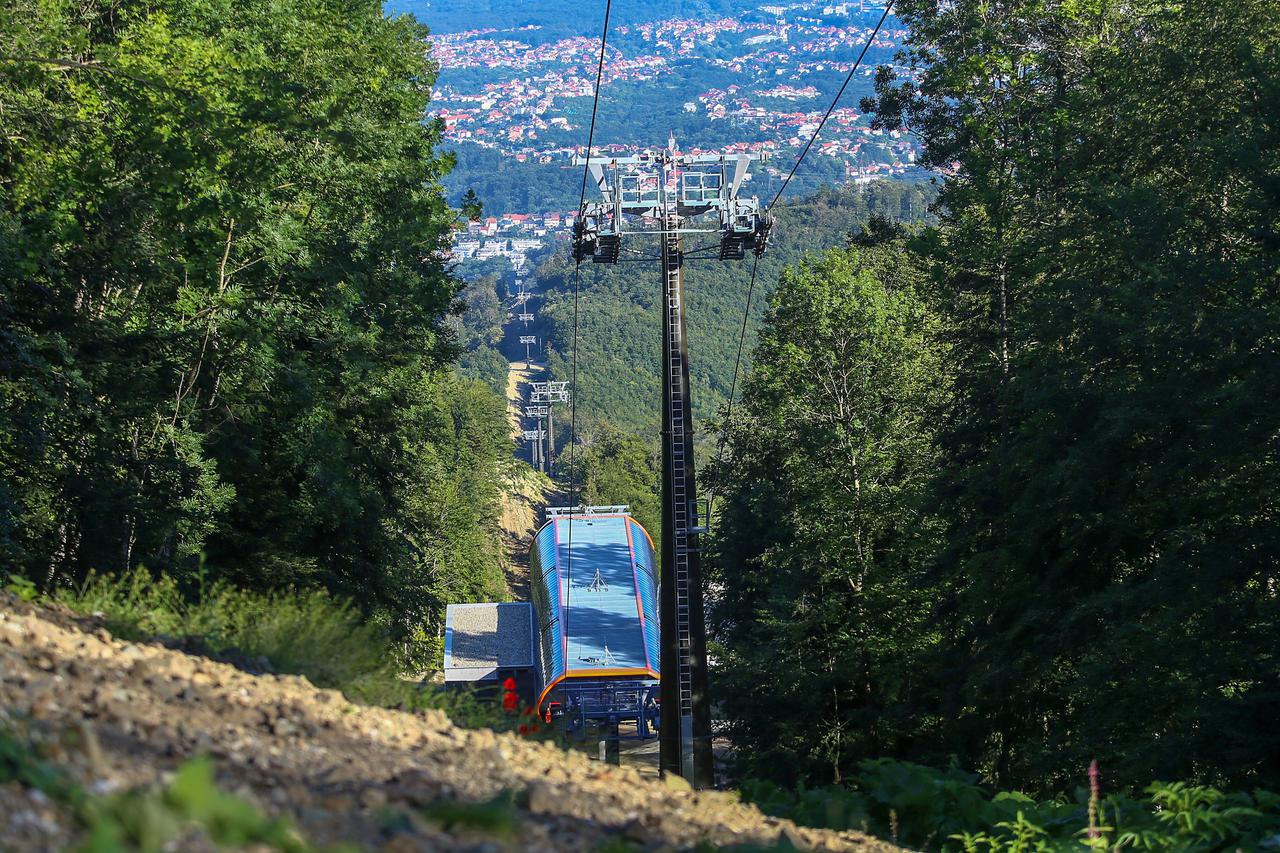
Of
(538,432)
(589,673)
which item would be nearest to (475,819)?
(589,673)

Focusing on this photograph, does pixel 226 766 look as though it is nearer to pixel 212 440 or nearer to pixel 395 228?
pixel 212 440

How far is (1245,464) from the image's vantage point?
14344 mm

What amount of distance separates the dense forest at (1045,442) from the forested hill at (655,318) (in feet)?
291

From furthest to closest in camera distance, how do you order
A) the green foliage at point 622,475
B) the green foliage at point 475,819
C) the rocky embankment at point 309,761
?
the green foliage at point 622,475 < the green foliage at point 475,819 < the rocky embankment at point 309,761

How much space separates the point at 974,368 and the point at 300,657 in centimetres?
1844

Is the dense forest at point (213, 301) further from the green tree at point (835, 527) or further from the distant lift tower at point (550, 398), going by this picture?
the distant lift tower at point (550, 398)

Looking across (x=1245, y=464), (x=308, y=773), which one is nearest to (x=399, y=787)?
(x=308, y=773)

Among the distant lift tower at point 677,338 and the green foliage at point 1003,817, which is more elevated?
the distant lift tower at point 677,338

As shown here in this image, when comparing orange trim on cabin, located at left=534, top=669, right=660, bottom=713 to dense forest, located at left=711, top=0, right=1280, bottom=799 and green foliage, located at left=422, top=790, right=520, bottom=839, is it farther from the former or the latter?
green foliage, located at left=422, top=790, right=520, bottom=839

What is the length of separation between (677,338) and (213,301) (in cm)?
677

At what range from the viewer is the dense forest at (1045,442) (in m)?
14.1

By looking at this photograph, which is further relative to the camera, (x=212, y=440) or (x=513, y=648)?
(x=513, y=648)

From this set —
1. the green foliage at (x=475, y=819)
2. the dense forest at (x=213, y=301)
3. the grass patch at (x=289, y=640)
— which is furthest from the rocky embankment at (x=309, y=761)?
the dense forest at (x=213, y=301)

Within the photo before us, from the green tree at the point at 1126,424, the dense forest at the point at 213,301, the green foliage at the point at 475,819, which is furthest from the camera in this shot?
the dense forest at the point at 213,301
